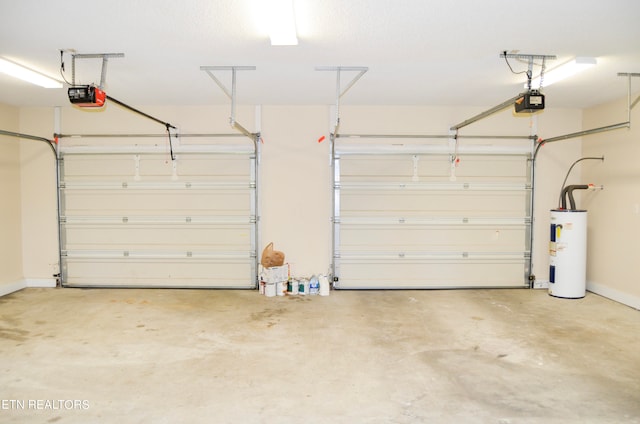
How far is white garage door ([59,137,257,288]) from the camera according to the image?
5734 millimetres

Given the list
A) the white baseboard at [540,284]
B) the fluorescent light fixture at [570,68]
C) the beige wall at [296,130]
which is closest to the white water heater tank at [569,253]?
the white baseboard at [540,284]

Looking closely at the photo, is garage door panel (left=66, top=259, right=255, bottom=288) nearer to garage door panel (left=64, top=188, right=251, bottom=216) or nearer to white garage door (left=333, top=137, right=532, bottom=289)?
garage door panel (left=64, top=188, right=251, bottom=216)

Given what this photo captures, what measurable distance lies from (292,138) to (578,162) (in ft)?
13.7

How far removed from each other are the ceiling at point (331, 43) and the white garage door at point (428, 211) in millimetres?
1025

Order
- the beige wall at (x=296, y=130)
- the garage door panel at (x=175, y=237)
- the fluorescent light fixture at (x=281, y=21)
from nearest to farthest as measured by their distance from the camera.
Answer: the fluorescent light fixture at (x=281, y=21) < the beige wall at (x=296, y=130) < the garage door panel at (x=175, y=237)

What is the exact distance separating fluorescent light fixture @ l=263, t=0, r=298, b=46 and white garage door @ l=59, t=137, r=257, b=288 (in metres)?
2.86

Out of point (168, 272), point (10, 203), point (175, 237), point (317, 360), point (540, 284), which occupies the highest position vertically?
point (10, 203)

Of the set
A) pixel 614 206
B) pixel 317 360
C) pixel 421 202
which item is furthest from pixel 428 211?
pixel 317 360

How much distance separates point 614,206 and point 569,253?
2.82 feet

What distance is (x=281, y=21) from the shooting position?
2.70m

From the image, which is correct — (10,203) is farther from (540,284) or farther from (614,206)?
(614,206)

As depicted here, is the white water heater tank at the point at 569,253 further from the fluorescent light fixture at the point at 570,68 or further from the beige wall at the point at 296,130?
the fluorescent light fixture at the point at 570,68

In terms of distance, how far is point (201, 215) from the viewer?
577cm

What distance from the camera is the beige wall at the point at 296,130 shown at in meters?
5.68
